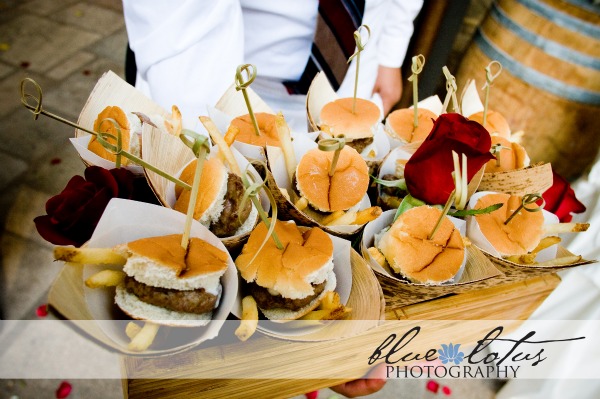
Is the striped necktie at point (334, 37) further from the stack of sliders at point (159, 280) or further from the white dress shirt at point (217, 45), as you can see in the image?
the stack of sliders at point (159, 280)

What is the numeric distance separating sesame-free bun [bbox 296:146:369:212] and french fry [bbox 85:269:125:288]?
1.34 ft

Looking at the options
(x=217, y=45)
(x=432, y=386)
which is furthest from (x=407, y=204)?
(x=432, y=386)

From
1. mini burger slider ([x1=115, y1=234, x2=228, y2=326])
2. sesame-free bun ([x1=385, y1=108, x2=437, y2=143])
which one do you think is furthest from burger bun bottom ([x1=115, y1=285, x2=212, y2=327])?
sesame-free bun ([x1=385, y1=108, x2=437, y2=143])

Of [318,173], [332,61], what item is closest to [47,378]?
[318,173]

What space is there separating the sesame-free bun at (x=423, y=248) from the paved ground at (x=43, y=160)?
143 centimetres

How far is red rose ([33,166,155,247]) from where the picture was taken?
2.36ft

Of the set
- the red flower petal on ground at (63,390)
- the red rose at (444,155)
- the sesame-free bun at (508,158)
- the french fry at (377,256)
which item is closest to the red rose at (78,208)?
the french fry at (377,256)

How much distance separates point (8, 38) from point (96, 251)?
4.13 meters

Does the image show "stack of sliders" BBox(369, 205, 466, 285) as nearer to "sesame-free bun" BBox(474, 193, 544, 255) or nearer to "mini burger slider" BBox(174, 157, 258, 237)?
"sesame-free bun" BBox(474, 193, 544, 255)

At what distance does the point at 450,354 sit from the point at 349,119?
0.76 m

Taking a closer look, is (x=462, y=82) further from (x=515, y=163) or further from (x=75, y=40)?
(x=75, y=40)

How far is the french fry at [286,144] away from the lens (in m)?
0.89

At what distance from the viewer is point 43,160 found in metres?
2.77

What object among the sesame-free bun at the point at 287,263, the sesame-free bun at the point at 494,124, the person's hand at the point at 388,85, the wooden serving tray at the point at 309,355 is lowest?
the wooden serving tray at the point at 309,355
